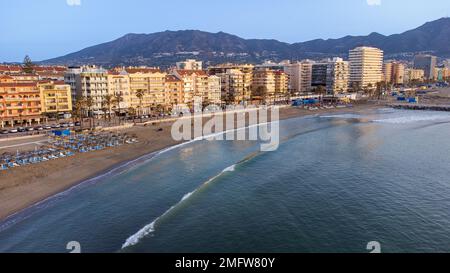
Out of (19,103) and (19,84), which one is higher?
(19,84)

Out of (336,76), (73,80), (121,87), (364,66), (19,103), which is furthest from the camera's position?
(364,66)

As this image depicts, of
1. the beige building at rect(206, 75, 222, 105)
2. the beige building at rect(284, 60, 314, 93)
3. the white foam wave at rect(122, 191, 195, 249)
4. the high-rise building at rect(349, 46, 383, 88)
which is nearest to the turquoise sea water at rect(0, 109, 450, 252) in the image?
the white foam wave at rect(122, 191, 195, 249)

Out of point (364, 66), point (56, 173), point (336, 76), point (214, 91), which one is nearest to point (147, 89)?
point (214, 91)

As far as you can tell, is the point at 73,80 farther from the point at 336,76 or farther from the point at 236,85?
the point at 336,76

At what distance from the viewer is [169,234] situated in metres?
21.6

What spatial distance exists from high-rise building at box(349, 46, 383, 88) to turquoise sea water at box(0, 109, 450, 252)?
4921 inches

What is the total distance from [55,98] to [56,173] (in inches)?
1404

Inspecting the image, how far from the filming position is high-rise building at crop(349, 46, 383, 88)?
162 metres

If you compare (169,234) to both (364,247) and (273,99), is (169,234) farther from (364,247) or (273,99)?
(273,99)

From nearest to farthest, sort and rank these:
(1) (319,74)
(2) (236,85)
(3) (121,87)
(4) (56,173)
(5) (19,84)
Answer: (4) (56,173) < (5) (19,84) < (3) (121,87) < (2) (236,85) < (1) (319,74)

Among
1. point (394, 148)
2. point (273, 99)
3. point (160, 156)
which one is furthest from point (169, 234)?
point (273, 99)

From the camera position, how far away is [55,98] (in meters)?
64.8

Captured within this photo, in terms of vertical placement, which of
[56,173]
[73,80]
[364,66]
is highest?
[364,66]

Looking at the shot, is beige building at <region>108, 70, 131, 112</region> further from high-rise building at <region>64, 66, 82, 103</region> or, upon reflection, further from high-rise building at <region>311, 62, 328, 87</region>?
high-rise building at <region>311, 62, 328, 87</region>
